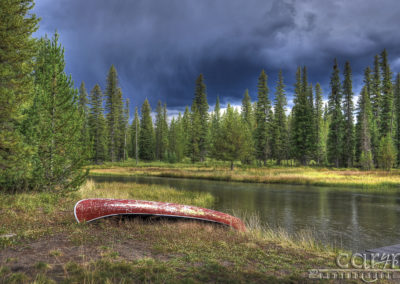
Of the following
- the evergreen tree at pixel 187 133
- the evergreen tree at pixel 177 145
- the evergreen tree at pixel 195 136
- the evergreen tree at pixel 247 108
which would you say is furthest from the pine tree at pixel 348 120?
the evergreen tree at pixel 177 145

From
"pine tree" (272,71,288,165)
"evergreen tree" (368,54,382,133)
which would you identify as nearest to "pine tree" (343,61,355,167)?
"evergreen tree" (368,54,382,133)

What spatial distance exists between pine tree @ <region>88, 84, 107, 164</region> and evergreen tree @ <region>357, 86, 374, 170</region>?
4688 centimetres

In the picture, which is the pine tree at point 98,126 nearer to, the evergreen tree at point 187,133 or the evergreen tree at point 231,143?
the evergreen tree at point 187,133

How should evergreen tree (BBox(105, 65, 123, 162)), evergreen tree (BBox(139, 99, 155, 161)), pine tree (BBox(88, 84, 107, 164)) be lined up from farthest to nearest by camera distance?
evergreen tree (BBox(139, 99, 155, 161)) → evergreen tree (BBox(105, 65, 123, 162)) → pine tree (BBox(88, 84, 107, 164))

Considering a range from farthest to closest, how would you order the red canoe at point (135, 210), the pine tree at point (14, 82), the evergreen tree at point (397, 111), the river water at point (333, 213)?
1. the evergreen tree at point (397, 111)
2. the river water at point (333, 213)
3. the pine tree at point (14, 82)
4. the red canoe at point (135, 210)

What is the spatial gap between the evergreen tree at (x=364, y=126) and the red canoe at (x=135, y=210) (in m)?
38.1

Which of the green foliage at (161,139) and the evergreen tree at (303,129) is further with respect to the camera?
the green foliage at (161,139)

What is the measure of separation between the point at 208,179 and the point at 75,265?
31085 mm

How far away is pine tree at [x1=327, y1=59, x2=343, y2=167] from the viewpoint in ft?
155

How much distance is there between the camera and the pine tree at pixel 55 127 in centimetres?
1245

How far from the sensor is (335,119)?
159 feet

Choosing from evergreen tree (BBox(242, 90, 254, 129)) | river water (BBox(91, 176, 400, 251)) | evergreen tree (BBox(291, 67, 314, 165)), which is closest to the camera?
river water (BBox(91, 176, 400, 251))

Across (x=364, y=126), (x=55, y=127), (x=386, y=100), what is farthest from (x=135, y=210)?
(x=386, y=100)

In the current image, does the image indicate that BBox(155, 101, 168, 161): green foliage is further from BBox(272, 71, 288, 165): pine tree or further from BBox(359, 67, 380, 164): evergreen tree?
BBox(359, 67, 380, 164): evergreen tree
